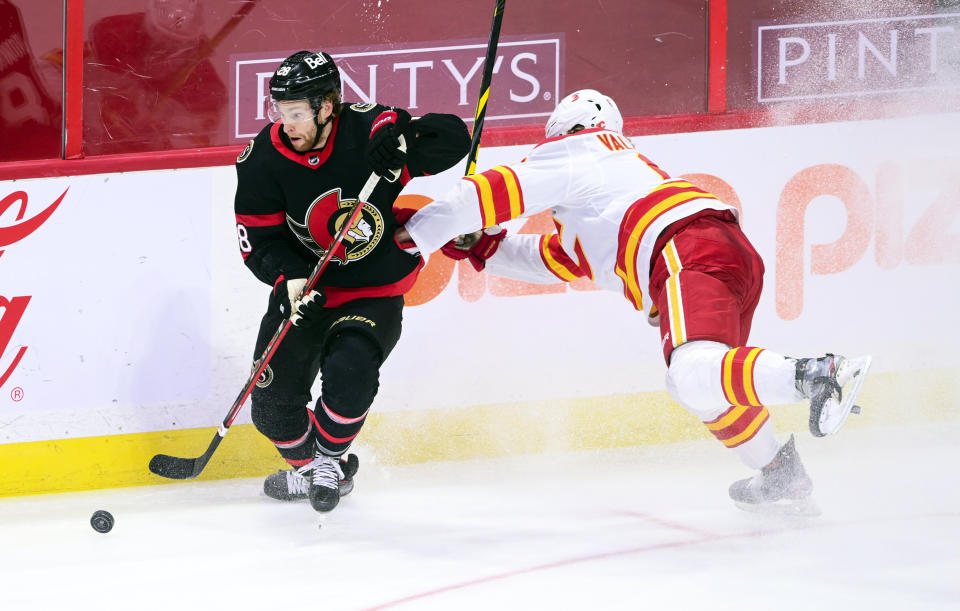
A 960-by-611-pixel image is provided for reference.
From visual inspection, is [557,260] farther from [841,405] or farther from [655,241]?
[841,405]

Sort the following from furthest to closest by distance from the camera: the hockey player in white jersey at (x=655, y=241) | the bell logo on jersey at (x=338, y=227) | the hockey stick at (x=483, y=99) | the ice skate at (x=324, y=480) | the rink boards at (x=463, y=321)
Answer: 1. the rink boards at (x=463, y=321)
2. the hockey stick at (x=483, y=99)
3. the bell logo on jersey at (x=338, y=227)
4. the ice skate at (x=324, y=480)
5. the hockey player in white jersey at (x=655, y=241)

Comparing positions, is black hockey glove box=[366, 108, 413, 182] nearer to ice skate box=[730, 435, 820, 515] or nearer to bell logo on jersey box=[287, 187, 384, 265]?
bell logo on jersey box=[287, 187, 384, 265]

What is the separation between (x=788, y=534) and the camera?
7.45 feet

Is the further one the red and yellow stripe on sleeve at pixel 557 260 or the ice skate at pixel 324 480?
the red and yellow stripe on sleeve at pixel 557 260

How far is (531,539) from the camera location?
2365 mm

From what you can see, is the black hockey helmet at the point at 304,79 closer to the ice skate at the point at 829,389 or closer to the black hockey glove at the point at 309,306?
the black hockey glove at the point at 309,306

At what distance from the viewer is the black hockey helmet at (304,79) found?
250cm

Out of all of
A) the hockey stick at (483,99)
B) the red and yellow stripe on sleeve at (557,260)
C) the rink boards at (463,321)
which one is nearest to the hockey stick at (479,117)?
the hockey stick at (483,99)

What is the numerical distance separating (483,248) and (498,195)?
43cm

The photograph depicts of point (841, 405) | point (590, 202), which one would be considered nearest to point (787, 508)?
point (841, 405)

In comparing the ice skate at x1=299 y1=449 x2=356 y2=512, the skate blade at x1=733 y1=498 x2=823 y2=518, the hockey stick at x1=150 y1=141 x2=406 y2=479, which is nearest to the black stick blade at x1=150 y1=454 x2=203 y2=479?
the hockey stick at x1=150 y1=141 x2=406 y2=479

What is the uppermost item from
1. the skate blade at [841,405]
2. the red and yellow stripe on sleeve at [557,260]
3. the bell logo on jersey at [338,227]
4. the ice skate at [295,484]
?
the bell logo on jersey at [338,227]

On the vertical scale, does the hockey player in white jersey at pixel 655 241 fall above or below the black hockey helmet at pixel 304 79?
below

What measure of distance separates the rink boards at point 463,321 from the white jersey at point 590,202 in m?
0.79
